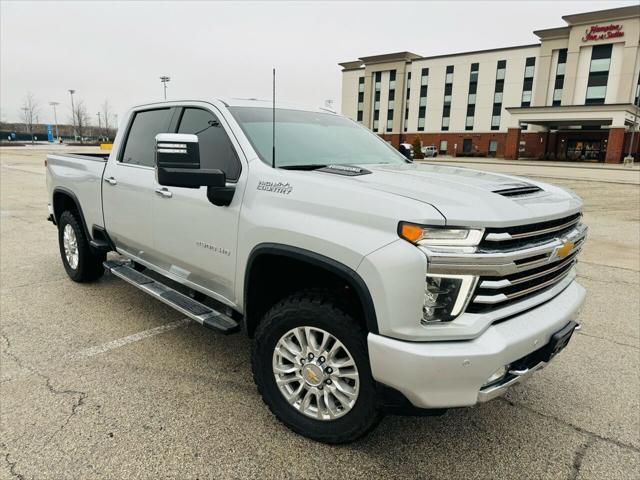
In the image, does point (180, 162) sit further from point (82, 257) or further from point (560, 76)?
point (560, 76)

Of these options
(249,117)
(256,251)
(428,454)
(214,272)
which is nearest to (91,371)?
(214,272)

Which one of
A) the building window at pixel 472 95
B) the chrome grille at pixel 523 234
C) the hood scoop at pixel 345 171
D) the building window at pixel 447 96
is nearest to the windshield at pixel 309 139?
the hood scoop at pixel 345 171

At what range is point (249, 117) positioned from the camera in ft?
10.7

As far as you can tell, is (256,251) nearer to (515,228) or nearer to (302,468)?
(302,468)

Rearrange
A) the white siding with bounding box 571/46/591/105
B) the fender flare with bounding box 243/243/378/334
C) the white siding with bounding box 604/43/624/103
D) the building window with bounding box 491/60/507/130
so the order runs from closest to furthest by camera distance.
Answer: the fender flare with bounding box 243/243/378/334
the white siding with bounding box 604/43/624/103
the white siding with bounding box 571/46/591/105
the building window with bounding box 491/60/507/130

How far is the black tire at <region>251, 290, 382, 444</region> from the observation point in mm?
2328

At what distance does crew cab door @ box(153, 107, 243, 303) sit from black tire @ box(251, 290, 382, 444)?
0.49 meters

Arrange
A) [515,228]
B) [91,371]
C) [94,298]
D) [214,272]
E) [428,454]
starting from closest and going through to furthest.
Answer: [515,228] < [428,454] < [214,272] < [91,371] < [94,298]

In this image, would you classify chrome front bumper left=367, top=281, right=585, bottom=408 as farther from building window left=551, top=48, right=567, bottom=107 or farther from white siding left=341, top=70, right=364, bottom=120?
white siding left=341, top=70, right=364, bottom=120

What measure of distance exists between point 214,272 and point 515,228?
1.86 metres

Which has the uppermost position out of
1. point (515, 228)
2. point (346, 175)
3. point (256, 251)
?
point (346, 175)

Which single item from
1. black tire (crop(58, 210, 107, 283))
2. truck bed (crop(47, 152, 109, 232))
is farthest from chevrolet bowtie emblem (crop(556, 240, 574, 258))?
black tire (crop(58, 210, 107, 283))

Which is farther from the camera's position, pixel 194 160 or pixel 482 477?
pixel 194 160

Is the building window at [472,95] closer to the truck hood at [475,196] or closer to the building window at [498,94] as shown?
the building window at [498,94]
